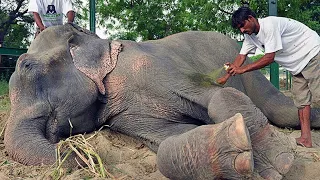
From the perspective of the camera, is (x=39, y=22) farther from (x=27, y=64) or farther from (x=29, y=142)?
(x=29, y=142)

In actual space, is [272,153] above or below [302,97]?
above

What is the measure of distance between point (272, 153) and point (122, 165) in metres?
0.90

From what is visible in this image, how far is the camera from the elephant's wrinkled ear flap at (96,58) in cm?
Result: 341

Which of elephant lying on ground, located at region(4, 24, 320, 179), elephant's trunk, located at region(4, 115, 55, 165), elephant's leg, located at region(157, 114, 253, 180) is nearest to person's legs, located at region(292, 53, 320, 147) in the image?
elephant lying on ground, located at region(4, 24, 320, 179)

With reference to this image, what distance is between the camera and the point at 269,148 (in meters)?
2.63

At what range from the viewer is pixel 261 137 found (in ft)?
8.80

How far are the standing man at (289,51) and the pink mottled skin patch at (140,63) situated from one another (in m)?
0.75

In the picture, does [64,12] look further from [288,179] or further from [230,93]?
[288,179]

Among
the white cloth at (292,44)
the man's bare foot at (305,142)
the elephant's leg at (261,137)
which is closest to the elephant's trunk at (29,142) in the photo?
the elephant's leg at (261,137)

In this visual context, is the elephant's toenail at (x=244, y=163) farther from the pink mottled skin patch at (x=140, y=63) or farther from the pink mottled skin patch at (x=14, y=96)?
the pink mottled skin patch at (x=14, y=96)

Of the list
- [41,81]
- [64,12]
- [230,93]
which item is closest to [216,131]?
[230,93]

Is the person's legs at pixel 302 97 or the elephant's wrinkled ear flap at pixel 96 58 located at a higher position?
the elephant's wrinkled ear flap at pixel 96 58

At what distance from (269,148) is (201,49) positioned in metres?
1.92

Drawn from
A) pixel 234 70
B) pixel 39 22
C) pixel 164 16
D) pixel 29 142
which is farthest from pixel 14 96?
pixel 164 16
